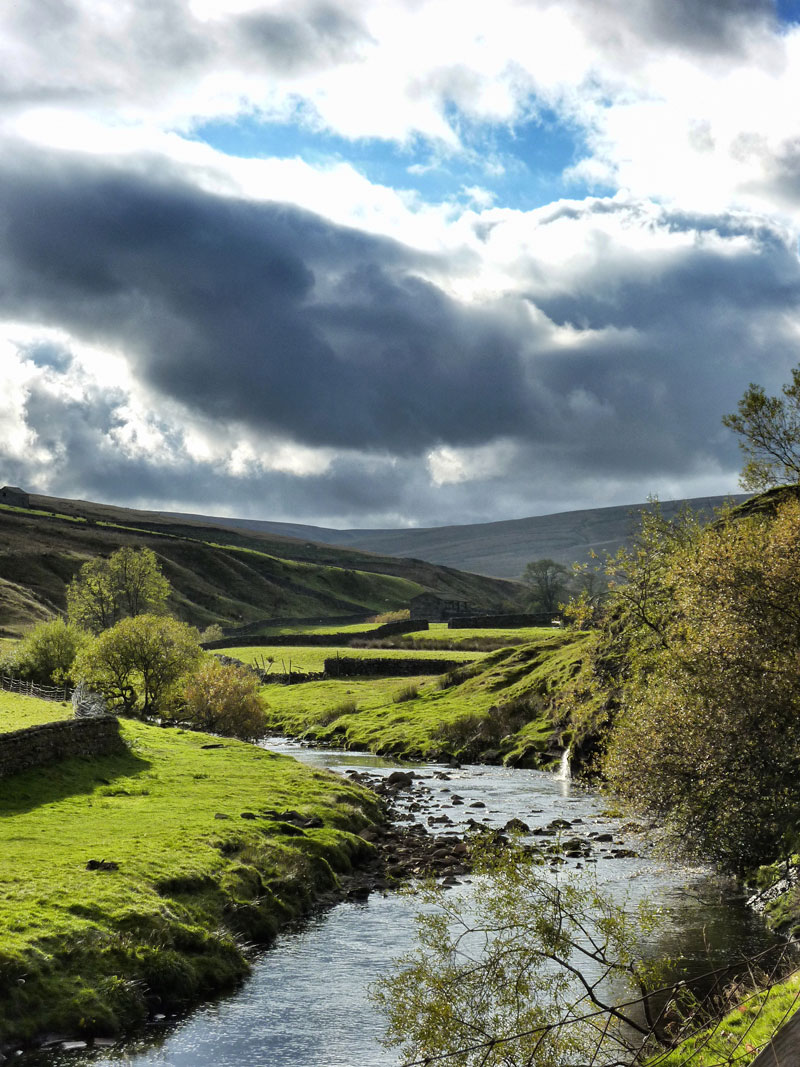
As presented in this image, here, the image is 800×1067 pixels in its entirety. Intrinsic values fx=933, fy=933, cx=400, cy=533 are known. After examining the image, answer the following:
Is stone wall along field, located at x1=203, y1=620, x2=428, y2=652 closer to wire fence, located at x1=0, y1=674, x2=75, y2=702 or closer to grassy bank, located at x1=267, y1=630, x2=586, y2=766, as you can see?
grassy bank, located at x1=267, y1=630, x2=586, y2=766

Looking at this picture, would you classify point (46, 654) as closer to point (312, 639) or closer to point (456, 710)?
point (456, 710)

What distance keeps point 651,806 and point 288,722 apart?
66.3 meters

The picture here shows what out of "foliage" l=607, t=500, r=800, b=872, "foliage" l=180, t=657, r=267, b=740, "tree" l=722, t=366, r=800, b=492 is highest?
"tree" l=722, t=366, r=800, b=492

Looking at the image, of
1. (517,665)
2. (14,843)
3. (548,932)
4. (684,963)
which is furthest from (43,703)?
(548,932)

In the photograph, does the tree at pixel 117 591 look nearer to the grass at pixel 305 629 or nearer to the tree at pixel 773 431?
the grass at pixel 305 629

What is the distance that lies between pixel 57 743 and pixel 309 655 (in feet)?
290

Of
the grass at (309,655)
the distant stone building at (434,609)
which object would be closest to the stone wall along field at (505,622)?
the grass at (309,655)

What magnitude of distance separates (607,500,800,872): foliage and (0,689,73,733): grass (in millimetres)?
32145

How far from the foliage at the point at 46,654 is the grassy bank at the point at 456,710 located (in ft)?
69.3

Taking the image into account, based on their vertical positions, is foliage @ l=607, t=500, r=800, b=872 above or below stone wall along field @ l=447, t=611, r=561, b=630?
above

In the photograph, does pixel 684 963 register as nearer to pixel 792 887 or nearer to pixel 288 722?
pixel 792 887

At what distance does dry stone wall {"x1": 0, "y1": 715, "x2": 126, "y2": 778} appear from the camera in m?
39.8

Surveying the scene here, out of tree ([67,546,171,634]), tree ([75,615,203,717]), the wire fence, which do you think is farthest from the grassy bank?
tree ([67,546,171,634])

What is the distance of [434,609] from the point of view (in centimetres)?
18512
